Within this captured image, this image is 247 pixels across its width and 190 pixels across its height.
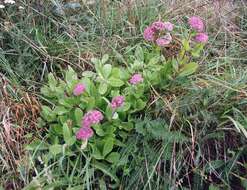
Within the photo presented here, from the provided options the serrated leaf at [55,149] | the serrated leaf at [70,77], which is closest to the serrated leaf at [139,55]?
the serrated leaf at [70,77]

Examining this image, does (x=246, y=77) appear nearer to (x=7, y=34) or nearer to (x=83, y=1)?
(x=83, y=1)

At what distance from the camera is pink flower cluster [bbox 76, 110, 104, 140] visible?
2031mm

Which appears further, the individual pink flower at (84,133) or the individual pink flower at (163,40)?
the individual pink flower at (163,40)

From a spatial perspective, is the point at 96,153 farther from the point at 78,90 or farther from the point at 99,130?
the point at 78,90

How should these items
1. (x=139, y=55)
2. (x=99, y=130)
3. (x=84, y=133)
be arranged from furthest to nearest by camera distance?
(x=139, y=55)
(x=99, y=130)
(x=84, y=133)

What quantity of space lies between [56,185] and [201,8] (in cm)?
169

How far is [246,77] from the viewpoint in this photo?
2.34 meters

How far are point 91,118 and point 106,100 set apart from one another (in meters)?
0.20

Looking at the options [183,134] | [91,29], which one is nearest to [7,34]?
[91,29]

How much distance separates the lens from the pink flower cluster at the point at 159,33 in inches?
90.5

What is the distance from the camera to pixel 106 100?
2.21 metres

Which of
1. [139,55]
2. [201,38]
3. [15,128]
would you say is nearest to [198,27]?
[201,38]

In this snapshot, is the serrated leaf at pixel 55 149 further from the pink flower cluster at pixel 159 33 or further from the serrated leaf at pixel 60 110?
the pink flower cluster at pixel 159 33

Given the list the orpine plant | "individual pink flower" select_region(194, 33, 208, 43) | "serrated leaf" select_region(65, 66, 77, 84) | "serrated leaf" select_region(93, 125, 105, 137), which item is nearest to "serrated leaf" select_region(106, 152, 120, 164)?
the orpine plant
